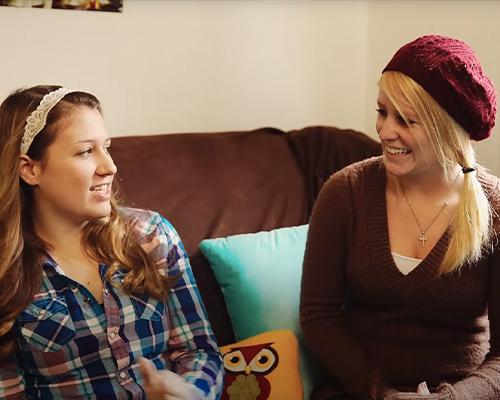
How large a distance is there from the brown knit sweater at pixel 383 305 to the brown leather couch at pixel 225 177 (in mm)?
316

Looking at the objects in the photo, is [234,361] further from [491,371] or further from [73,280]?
[491,371]

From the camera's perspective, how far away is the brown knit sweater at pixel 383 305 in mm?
1583

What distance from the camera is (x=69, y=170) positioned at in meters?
1.49

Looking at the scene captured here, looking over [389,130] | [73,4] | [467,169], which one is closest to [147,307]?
[389,130]

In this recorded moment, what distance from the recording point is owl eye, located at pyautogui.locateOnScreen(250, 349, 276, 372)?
5.65 ft

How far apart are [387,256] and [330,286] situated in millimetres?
151

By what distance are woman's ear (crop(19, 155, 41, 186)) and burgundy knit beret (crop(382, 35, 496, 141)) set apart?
29.9 inches

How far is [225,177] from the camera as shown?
203cm

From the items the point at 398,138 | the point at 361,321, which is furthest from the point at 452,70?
the point at 361,321

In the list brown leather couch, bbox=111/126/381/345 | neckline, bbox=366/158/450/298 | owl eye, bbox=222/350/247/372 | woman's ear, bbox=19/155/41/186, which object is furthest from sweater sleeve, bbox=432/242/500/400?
woman's ear, bbox=19/155/41/186

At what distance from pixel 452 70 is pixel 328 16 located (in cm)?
103

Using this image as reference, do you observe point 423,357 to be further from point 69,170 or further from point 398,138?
point 69,170

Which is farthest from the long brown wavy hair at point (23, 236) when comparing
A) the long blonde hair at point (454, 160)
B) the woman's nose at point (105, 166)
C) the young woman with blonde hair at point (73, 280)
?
the long blonde hair at point (454, 160)

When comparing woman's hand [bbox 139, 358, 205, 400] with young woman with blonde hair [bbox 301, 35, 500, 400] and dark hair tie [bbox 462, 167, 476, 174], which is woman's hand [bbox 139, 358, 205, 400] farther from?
dark hair tie [bbox 462, 167, 476, 174]
